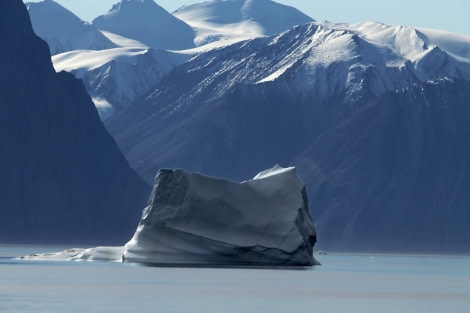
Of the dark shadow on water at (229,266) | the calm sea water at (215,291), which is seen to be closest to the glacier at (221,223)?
the dark shadow on water at (229,266)

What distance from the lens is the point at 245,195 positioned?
134500 millimetres

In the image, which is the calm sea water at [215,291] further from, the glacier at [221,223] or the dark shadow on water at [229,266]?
the glacier at [221,223]

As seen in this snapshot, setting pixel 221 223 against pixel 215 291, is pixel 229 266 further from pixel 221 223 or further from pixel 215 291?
pixel 215 291

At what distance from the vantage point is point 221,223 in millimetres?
132625

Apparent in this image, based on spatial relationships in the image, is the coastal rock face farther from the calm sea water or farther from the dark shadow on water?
the calm sea water

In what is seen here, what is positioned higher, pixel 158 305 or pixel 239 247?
pixel 158 305

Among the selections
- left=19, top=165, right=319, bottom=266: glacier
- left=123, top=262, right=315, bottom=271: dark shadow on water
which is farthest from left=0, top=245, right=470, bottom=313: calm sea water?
left=19, top=165, right=319, bottom=266: glacier

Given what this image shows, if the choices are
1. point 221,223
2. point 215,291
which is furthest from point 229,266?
point 215,291

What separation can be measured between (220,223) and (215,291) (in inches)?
1090

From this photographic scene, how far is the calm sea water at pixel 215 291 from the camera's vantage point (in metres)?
90.2

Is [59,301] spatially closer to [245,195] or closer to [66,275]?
[66,275]

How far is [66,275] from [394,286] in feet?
81.8

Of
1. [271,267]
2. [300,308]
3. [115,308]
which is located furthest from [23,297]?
[271,267]

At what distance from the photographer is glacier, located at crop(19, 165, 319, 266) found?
132 m
